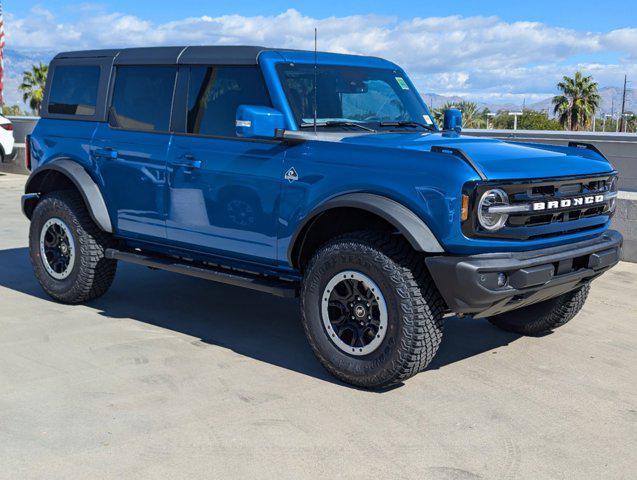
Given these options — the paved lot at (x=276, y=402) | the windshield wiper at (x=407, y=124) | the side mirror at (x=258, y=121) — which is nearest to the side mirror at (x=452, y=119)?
the windshield wiper at (x=407, y=124)

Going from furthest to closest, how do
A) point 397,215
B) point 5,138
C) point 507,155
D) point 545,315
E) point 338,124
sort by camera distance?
point 5,138 → point 545,315 → point 338,124 → point 507,155 → point 397,215

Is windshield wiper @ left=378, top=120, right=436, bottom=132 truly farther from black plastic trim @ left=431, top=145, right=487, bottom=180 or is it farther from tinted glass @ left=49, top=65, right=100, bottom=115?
tinted glass @ left=49, top=65, right=100, bottom=115

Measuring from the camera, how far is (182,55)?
5.88m

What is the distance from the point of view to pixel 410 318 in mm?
4508

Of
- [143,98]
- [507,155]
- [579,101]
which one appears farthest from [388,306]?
[579,101]

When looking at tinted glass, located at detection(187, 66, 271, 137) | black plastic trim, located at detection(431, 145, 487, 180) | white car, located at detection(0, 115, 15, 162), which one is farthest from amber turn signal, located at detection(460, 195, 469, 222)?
white car, located at detection(0, 115, 15, 162)

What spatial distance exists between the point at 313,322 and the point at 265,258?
23.0 inches

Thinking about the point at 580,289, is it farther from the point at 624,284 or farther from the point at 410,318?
the point at 624,284

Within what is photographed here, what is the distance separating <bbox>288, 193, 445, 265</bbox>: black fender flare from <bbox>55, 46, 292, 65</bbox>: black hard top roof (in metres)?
1.28

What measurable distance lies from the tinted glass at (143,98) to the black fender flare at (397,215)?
70.0 inches

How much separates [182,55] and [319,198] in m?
1.75

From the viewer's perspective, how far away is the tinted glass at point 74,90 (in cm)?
654

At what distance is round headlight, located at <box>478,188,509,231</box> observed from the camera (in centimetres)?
437

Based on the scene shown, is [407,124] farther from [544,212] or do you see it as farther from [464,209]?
[464,209]
